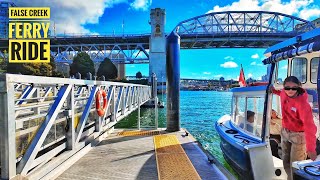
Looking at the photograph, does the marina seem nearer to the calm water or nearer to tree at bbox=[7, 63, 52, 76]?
the calm water

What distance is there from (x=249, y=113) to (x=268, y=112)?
5.55 feet

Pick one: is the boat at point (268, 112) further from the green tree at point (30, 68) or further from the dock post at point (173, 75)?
the green tree at point (30, 68)

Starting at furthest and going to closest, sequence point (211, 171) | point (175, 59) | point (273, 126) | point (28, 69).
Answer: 1. point (28, 69)
2. point (175, 59)
3. point (273, 126)
4. point (211, 171)

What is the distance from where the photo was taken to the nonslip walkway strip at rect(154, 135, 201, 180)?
5.08 meters

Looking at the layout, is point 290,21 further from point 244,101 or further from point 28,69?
point 244,101

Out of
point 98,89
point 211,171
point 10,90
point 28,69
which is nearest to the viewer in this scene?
point 10,90

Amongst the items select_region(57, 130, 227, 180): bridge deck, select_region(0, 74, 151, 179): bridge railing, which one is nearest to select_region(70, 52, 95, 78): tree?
select_region(57, 130, 227, 180): bridge deck

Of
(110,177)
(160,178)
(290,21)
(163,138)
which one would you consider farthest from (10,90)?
(290,21)

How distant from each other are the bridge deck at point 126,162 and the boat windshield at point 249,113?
1.12 metres

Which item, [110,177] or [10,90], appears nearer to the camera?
[10,90]

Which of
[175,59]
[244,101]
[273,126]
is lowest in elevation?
[273,126]

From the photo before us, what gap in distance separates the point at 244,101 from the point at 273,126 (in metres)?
0.83

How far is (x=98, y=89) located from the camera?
7.17 metres

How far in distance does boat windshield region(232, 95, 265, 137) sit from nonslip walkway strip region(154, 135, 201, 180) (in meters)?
1.47
